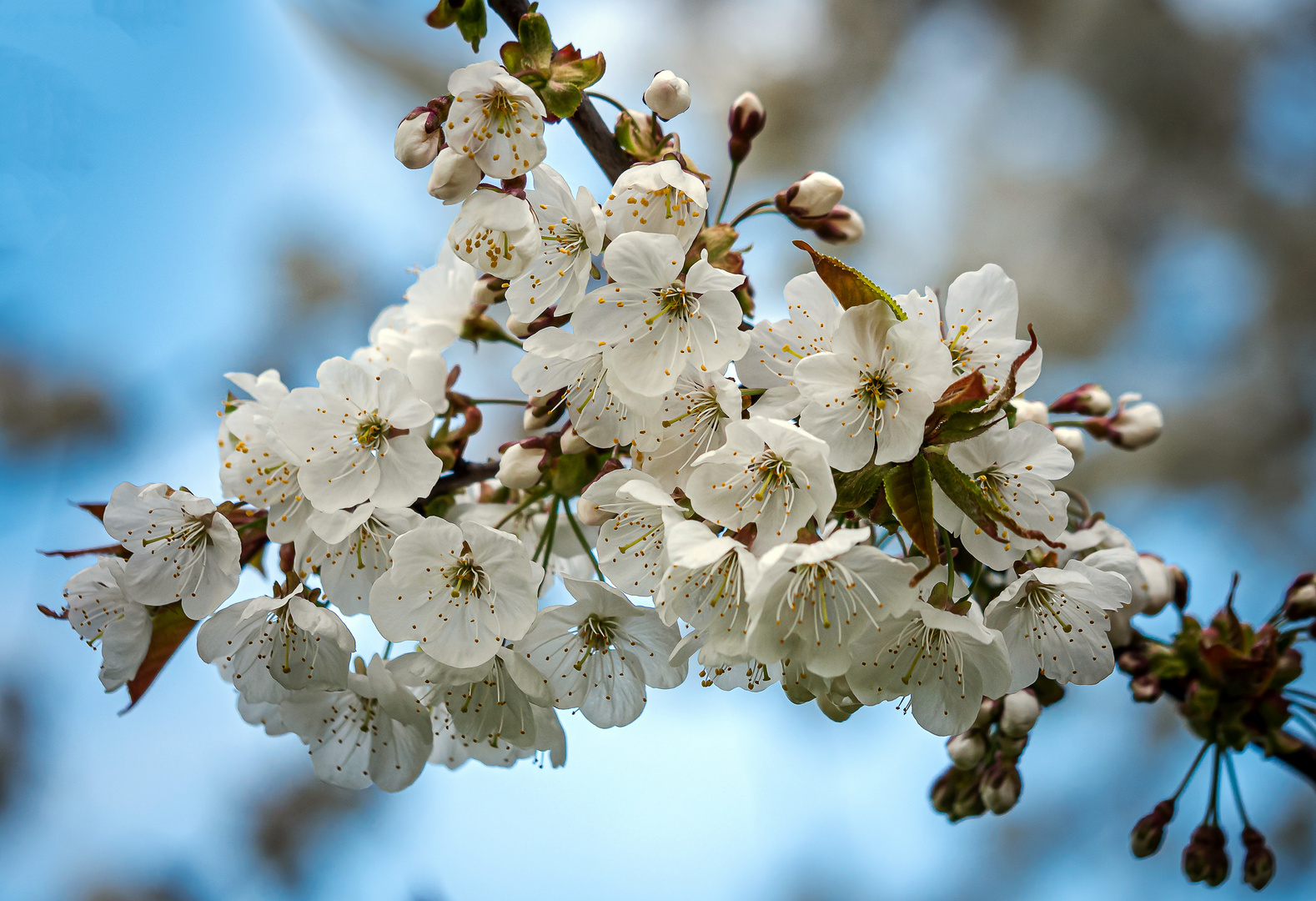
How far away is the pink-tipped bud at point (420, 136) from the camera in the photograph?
798mm

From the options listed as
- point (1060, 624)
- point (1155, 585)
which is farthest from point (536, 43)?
point (1155, 585)

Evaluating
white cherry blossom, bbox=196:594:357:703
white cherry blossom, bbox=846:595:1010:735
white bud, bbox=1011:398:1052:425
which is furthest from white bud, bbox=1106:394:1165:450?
white cherry blossom, bbox=196:594:357:703

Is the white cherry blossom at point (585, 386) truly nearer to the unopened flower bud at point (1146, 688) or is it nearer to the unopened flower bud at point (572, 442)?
the unopened flower bud at point (572, 442)

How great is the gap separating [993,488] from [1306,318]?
3.94m

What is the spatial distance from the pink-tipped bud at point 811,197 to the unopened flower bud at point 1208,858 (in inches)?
41.3

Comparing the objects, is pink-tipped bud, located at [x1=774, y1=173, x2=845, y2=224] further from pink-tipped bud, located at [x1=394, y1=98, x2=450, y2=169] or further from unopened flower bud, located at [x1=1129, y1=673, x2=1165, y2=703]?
unopened flower bud, located at [x1=1129, y1=673, x2=1165, y2=703]

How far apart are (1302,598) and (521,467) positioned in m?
1.07

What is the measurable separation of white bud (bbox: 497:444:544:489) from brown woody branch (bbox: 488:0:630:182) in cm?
32

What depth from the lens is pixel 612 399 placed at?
32.8 inches

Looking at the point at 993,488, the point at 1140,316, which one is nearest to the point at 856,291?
the point at 993,488

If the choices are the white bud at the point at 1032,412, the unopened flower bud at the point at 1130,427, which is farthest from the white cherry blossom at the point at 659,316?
the unopened flower bud at the point at 1130,427

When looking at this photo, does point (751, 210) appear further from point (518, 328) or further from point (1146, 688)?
point (1146, 688)

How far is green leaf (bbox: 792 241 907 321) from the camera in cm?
69

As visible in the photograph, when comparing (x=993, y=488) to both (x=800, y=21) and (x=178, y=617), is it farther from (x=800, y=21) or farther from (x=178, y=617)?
(x=800, y=21)
